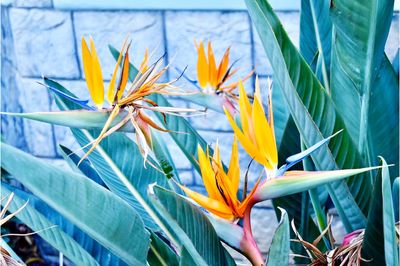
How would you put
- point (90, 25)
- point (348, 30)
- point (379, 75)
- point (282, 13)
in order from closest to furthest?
point (348, 30)
point (379, 75)
point (282, 13)
point (90, 25)

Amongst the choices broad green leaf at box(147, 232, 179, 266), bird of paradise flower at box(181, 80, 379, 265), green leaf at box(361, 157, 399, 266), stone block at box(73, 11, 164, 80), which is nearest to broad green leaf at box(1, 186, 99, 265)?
broad green leaf at box(147, 232, 179, 266)

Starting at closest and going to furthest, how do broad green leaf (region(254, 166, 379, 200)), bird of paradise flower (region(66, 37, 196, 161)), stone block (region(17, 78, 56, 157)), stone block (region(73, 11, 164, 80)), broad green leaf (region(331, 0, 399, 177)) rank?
broad green leaf (region(254, 166, 379, 200)) < bird of paradise flower (region(66, 37, 196, 161)) < broad green leaf (region(331, 0, 399, 177)) < stone block (region(73, 11, 164, 80)) < stone block (region(17, 78, 56, 157))

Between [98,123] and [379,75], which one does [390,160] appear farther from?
[98,123]

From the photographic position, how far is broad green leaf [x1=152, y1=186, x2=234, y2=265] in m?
0.56

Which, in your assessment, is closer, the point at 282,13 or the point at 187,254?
the point at 187,254

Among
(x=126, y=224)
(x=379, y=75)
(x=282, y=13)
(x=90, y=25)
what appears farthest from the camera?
(x=90, y=25)

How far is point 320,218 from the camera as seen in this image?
2.95 ft

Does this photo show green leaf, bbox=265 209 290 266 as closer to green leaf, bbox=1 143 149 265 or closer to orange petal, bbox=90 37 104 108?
green leaf, bbox=1 143 149 265

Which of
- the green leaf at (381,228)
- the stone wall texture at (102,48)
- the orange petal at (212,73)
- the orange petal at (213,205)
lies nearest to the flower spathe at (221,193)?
the orange petal at (213,205)

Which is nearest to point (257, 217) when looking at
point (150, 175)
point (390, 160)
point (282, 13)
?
point (282, 13)

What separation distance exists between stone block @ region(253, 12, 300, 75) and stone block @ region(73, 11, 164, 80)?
26 cm

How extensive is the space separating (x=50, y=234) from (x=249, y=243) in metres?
0.24

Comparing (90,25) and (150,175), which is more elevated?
(90,25)

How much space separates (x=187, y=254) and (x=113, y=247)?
72mm
